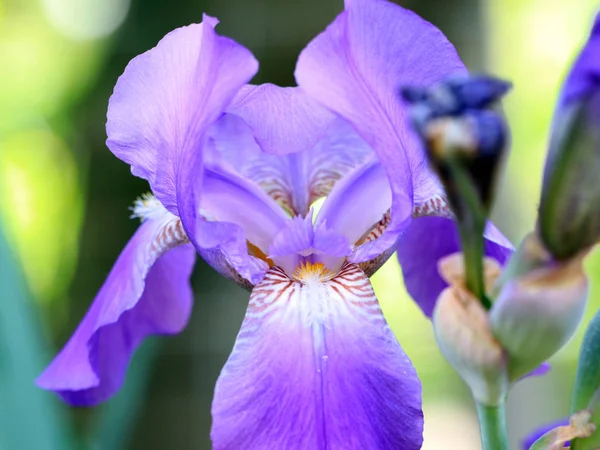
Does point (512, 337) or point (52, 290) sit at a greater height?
point (52, 290)

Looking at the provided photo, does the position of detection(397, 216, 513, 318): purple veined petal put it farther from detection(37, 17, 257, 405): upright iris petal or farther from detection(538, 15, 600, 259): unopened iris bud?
detection(538, 15, 600, 259): unopened iris bud

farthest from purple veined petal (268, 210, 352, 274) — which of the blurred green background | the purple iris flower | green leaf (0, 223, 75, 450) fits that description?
the blurred green background

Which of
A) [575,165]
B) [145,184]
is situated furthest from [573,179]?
[145,184]

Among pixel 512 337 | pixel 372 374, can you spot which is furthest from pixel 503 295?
pixel 372 374

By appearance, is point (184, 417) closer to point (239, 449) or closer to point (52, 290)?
point (52, 290)

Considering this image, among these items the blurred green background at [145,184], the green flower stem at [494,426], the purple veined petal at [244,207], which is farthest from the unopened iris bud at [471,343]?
the blurred green background at [145,184]

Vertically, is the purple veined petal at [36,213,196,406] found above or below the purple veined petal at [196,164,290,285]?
below

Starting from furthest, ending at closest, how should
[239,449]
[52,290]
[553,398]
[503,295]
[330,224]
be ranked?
[553,398]
[52,290]
[330,224]
[239,449]
[503,295]

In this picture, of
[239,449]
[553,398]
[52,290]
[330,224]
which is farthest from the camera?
[553,398]
